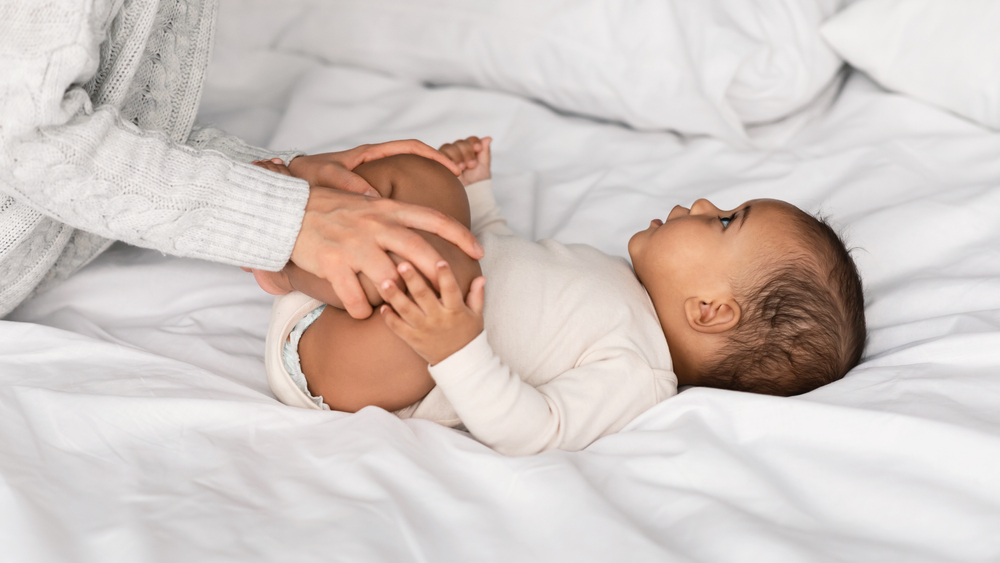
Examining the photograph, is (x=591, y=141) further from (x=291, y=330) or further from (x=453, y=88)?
(x=291, y=330)

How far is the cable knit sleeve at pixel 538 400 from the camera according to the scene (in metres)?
0.80

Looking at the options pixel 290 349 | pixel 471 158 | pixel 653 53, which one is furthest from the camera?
pixel 653 53

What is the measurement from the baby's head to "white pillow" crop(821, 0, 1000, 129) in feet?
1.87

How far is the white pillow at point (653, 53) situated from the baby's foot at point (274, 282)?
2.54 feet

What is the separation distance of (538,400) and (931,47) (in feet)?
A: 3.61

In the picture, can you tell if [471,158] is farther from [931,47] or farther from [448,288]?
[931,47]

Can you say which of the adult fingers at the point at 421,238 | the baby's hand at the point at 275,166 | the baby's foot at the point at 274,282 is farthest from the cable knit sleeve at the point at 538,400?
the baby's hand at the point at 275,166

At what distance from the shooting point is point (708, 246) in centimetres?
101

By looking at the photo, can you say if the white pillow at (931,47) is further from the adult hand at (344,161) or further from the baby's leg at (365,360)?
the baby's leg at (365,360)

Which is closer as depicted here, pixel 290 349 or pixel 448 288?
pixel 448 288

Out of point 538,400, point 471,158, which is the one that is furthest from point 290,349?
point 471,158

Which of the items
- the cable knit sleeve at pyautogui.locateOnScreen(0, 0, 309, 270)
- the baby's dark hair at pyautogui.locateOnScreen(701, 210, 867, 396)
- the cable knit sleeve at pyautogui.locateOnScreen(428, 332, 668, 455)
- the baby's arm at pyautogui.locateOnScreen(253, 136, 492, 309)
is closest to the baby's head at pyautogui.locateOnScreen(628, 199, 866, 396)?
the baby's dark hair at pyautogui.locateOnScreen(701, 210, 867, 396)

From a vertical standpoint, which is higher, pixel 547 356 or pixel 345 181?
pixel 345 181

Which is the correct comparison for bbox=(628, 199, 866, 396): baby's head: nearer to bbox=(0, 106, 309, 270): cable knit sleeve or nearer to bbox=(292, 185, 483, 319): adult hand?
bbox=(292, 185, 483, 319): adult hand
